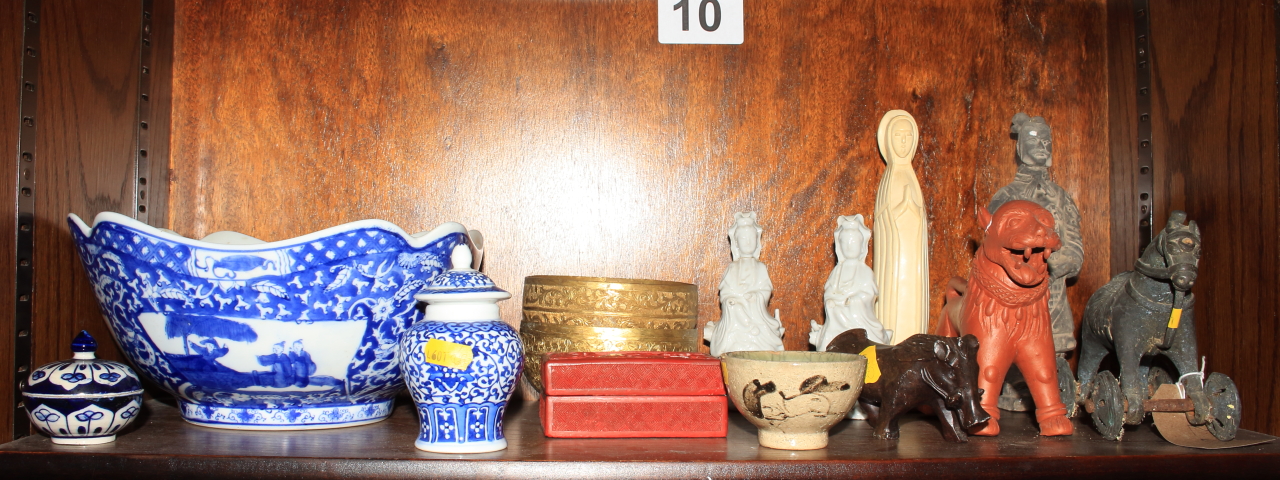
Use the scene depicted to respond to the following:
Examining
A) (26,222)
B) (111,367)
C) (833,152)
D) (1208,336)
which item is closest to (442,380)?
(111,367)

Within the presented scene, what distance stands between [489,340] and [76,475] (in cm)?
36

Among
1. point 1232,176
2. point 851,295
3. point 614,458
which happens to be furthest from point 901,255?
point 614,458

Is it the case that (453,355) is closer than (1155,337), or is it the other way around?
(453,355)

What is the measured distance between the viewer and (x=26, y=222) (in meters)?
0.84

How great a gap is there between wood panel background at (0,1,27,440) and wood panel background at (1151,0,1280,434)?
1191 millimetres

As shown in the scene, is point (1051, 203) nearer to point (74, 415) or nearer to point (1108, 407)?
point (1108, 407)

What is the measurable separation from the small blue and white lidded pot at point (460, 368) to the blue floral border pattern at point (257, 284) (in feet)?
0.22

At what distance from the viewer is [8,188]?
0.82 meters

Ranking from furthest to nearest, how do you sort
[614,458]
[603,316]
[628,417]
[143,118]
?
[143,118], [603,316], [628,417], [614,458]

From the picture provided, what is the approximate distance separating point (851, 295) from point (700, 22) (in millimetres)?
416

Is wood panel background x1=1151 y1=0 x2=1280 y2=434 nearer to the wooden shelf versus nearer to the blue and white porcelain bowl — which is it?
the wooden shelf

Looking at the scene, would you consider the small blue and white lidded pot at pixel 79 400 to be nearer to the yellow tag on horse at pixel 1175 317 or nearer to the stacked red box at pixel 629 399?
the stacked red box at pixel 629 399

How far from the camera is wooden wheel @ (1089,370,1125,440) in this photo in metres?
0.85

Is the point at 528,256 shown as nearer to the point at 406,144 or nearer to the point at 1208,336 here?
the point at 406,144
